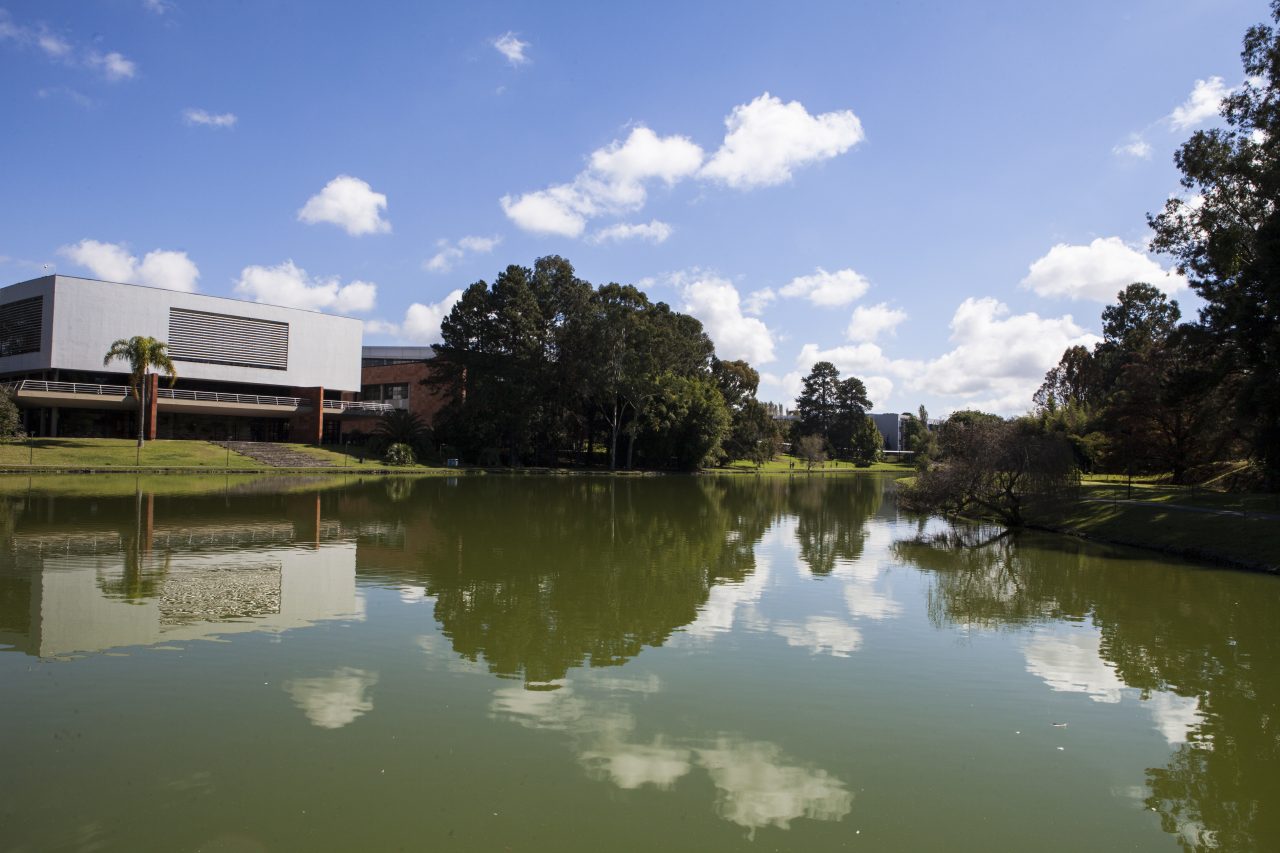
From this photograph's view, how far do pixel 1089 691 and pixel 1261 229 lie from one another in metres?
19.8

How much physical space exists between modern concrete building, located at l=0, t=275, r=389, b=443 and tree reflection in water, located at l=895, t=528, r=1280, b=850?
56591mm

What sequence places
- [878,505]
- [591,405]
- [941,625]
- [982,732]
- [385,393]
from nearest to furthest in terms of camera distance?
[982,732] → [941,625] → [878,505] → [591,405] → [385,393]

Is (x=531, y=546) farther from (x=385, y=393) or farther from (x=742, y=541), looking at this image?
(x=385, y=393)

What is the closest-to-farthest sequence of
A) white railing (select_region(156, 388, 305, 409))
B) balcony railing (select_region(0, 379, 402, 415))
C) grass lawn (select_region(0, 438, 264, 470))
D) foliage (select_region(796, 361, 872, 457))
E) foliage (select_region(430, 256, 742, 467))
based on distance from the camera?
grass lawn (select_region(0, 438, 264, 470)) < balcony railing (select_region(0, 379, 402, 415)) < white railing (select_region(156, 388, 305, 409)) < foliage (select_region(430, 256, 742, 467)) < foliage (select_region(796, 361, 872, 457))

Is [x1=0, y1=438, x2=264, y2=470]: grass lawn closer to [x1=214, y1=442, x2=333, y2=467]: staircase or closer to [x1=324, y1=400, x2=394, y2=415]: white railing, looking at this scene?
[x1=214, y1=442, x2=333, y2=467]: staircase

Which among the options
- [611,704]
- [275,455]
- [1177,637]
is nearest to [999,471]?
[1177,637]

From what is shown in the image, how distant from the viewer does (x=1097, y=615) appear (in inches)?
516

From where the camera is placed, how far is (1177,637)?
11.6 meters

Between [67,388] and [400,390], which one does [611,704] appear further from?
[400,390]

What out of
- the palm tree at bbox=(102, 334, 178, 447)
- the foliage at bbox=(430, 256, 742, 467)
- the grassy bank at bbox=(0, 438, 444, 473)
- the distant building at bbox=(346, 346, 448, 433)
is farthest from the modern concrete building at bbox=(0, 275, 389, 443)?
the foliage at bbox=(430, 256, 742, 467)

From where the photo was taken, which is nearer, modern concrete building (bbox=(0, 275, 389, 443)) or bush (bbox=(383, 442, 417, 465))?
modern concrete building (bbox=(0, 275, 389, 443))

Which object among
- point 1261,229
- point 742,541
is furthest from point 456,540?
point 1261,229

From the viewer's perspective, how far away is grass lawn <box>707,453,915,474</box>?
83.4 meters

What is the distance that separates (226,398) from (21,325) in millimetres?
15148
